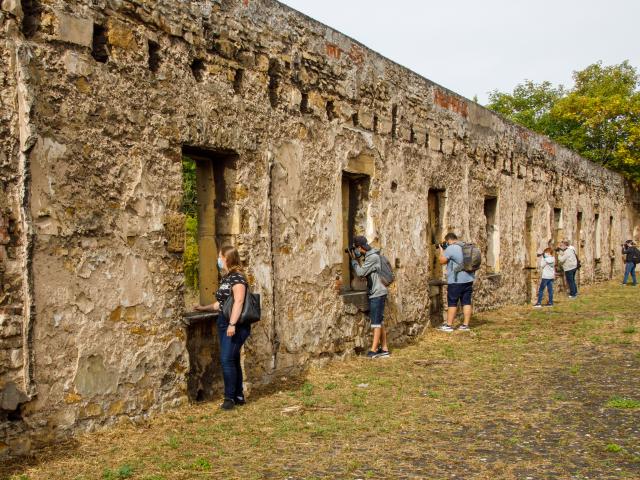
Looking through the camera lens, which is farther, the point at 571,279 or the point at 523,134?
the point at 571,279

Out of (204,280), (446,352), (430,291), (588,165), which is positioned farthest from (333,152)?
(588,165)

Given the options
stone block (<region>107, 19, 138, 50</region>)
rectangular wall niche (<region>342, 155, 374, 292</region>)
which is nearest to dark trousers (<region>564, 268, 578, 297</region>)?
rectangular wall niche (<region>342, 155, 374, 292</region>)

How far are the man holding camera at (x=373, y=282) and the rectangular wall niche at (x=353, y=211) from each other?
37 centimetres

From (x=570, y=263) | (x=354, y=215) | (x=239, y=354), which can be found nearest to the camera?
(x=239, y=354)

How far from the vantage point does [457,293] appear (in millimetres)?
10023

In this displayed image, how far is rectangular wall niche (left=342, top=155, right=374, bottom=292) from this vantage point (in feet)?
27.8

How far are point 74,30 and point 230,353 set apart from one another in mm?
2713

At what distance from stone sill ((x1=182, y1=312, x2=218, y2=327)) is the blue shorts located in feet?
8.18

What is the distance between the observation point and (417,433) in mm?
5055

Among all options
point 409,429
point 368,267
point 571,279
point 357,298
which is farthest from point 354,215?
point 571,279

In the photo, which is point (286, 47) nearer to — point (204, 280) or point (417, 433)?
point (204, 280)

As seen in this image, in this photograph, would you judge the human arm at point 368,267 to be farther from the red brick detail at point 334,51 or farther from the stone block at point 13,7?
the stone block at point 13,7

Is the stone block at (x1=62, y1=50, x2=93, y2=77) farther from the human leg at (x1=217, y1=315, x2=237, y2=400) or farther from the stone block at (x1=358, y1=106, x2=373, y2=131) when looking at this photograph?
the stone block at (x1=358, y1=106, x2=373, y2=131)

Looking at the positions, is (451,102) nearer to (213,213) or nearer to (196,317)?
(213,213)
